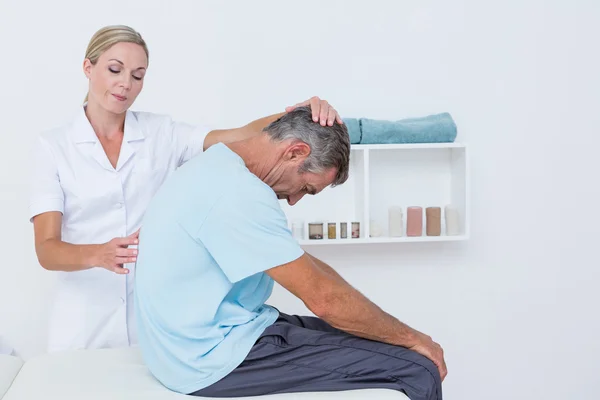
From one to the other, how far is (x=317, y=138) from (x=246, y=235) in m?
0.32

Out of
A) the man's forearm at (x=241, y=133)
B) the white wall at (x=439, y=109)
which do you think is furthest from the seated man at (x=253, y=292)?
the white wall at (x=439, y=109)

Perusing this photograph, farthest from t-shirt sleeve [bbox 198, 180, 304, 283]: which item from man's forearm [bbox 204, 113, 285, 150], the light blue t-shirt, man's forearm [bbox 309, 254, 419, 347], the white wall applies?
the white wall

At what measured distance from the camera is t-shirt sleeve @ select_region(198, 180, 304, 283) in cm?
161

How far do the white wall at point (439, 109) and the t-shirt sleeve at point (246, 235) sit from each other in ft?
4.66

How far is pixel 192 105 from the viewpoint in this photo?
2.97 meters

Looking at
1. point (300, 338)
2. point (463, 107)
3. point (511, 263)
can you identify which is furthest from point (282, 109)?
point (300, 338)

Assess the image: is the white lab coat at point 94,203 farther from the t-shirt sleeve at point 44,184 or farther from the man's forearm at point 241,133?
the man's forearm at point 241,133

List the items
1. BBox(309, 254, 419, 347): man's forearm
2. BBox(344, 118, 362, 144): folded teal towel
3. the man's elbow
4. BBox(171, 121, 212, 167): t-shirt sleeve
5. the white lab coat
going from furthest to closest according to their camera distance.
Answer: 1. BBox(344, 118, 362, 144): folded teal towel
2. BBox(171, 121, 212, 167): t-shirt sleeve
3. the white lab coat
4. the man's elbow
5. BBox(309, 254, 419, 347): man's forearm

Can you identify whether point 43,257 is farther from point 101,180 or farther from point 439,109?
point 439,109

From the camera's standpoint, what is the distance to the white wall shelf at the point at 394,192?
117 inches

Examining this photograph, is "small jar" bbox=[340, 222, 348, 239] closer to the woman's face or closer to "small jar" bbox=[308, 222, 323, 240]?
"small jar" bbox=[308, 222, 323, 240]

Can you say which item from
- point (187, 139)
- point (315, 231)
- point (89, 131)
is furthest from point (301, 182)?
point (315, 231)

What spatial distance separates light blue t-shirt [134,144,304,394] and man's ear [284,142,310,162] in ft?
0.40

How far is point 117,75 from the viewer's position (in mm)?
2178
